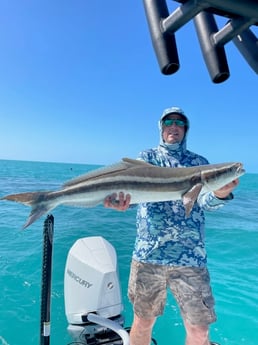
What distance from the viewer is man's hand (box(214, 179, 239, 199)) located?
3168 millimetres

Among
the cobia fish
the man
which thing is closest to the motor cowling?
the man

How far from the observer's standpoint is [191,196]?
3.13m

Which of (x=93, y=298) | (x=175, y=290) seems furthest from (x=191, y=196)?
(x=93, y=298)

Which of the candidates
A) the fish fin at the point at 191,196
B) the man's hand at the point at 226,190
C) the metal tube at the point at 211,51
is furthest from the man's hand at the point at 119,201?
the metal tube at the point at 211,51

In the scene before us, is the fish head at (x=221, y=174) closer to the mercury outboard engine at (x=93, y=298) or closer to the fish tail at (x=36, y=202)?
the fish tail at (x=36, y=202)

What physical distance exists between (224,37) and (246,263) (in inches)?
384

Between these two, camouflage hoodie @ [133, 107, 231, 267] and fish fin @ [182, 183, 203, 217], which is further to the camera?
camouflage hoodie @ [133, 107, 231, 267]

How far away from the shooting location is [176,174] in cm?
329

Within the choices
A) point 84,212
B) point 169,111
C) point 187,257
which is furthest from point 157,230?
point 84,212

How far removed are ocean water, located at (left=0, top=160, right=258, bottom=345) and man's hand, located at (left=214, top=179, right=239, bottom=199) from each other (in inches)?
124

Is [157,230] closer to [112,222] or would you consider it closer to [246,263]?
[246,263]

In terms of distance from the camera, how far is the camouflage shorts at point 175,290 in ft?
10.6

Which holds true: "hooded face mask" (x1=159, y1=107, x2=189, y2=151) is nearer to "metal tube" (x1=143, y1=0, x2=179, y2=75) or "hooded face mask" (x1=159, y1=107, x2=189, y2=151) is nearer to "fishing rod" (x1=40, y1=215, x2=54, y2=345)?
"fishing rod" (x1=40, y1=215, x2=54, y2=345)

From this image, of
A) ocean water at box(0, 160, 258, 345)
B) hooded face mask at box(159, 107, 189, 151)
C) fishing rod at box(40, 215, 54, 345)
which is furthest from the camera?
ocean water at box(0, 160, 258, 345)
